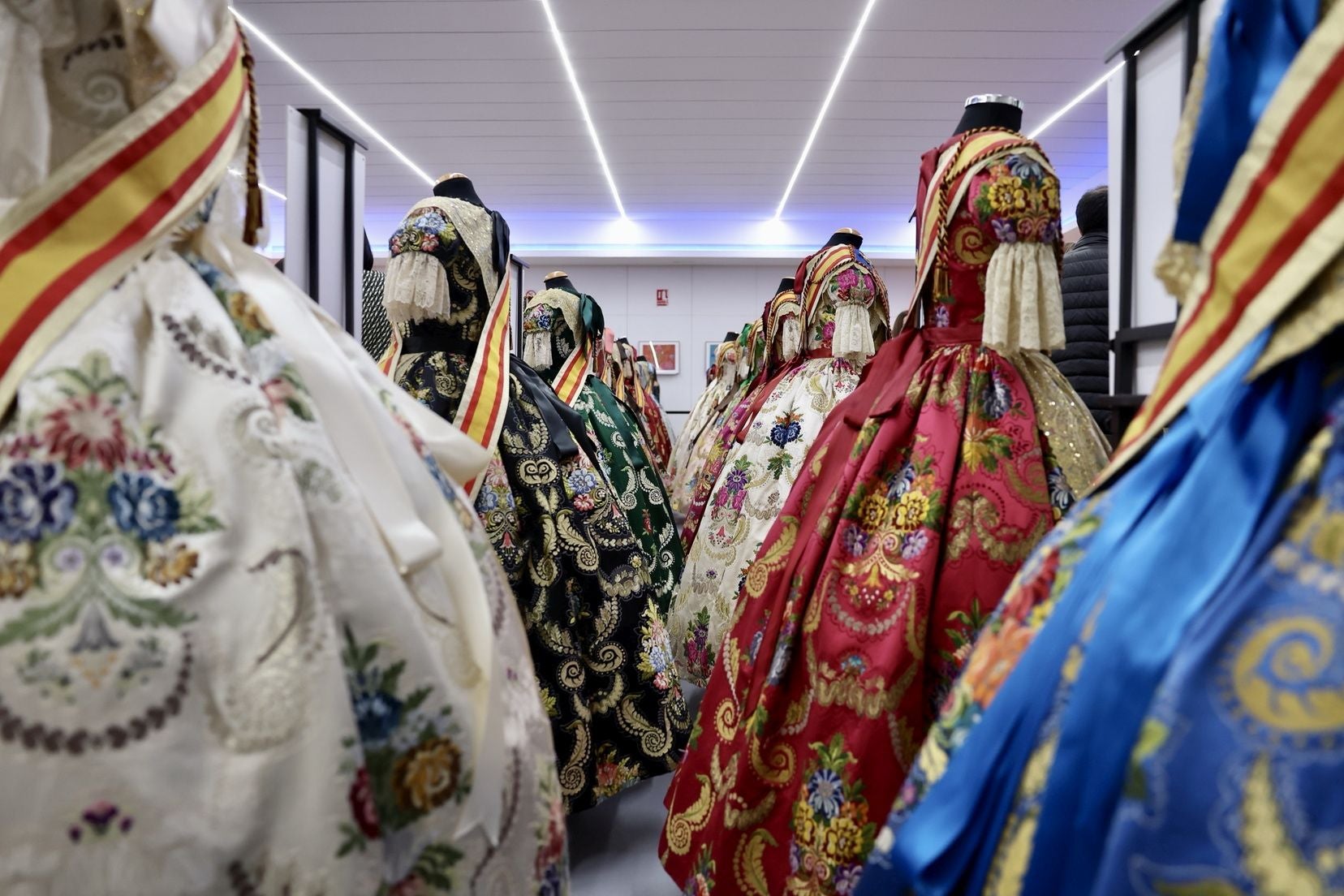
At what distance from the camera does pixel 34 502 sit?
614mm

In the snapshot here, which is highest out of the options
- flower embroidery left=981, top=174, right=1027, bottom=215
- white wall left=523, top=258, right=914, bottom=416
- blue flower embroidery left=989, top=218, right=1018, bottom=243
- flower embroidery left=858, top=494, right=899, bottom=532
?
white wall left=523, top=258, right=914, bottom=416

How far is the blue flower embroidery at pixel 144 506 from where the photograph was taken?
0.63m

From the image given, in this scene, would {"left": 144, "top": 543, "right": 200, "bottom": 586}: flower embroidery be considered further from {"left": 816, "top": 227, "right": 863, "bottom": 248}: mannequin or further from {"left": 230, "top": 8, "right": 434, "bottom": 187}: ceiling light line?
{"left": 230, "top": 8, "right": 434, "bottom": 187}: ceiling light line

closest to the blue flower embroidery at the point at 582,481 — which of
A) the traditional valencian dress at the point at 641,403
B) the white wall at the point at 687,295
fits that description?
the traditional valencian dress at the point at 641,403

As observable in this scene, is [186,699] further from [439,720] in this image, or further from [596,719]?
[596,719]

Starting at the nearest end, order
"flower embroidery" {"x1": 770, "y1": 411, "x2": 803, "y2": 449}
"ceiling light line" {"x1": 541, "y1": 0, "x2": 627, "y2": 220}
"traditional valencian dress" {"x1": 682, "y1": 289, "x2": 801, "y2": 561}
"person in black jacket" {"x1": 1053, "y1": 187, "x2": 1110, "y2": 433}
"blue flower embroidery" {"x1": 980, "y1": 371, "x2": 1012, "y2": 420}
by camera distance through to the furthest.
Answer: "blue flower embroidery" {"x1": 980, "y1": 371, "x2": 1012, "y2": 420} < "person in black jacket" {"x1": 1053, "y1": 187, "x2": 1110, "y2": 433} < "flower embroidery" {"x1": 770, "y1": 411, "x2": 803, "y2": 449} < "traditional valencian dress" {"x1": 682, "y1": 289, "x2": 801, "y2": 561} < "ceiling light line" {"x1": 541, "y1": 0, "x2": 627, "y2": 220}

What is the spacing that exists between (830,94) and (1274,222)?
16.5 feet

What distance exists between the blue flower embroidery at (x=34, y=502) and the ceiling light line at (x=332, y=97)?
3.54 meters

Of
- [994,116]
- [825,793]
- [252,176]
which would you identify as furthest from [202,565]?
[994,116]

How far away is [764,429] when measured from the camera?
2.70 metres

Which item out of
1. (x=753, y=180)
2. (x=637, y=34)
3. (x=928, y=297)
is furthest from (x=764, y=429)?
(x=753, y=180)

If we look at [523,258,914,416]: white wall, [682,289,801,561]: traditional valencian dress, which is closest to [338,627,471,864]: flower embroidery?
[682,289,801,561]: traditional valencian dress

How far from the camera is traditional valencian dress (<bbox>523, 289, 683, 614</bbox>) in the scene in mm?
3004

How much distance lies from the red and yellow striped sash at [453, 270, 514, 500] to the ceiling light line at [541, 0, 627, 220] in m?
2.68
